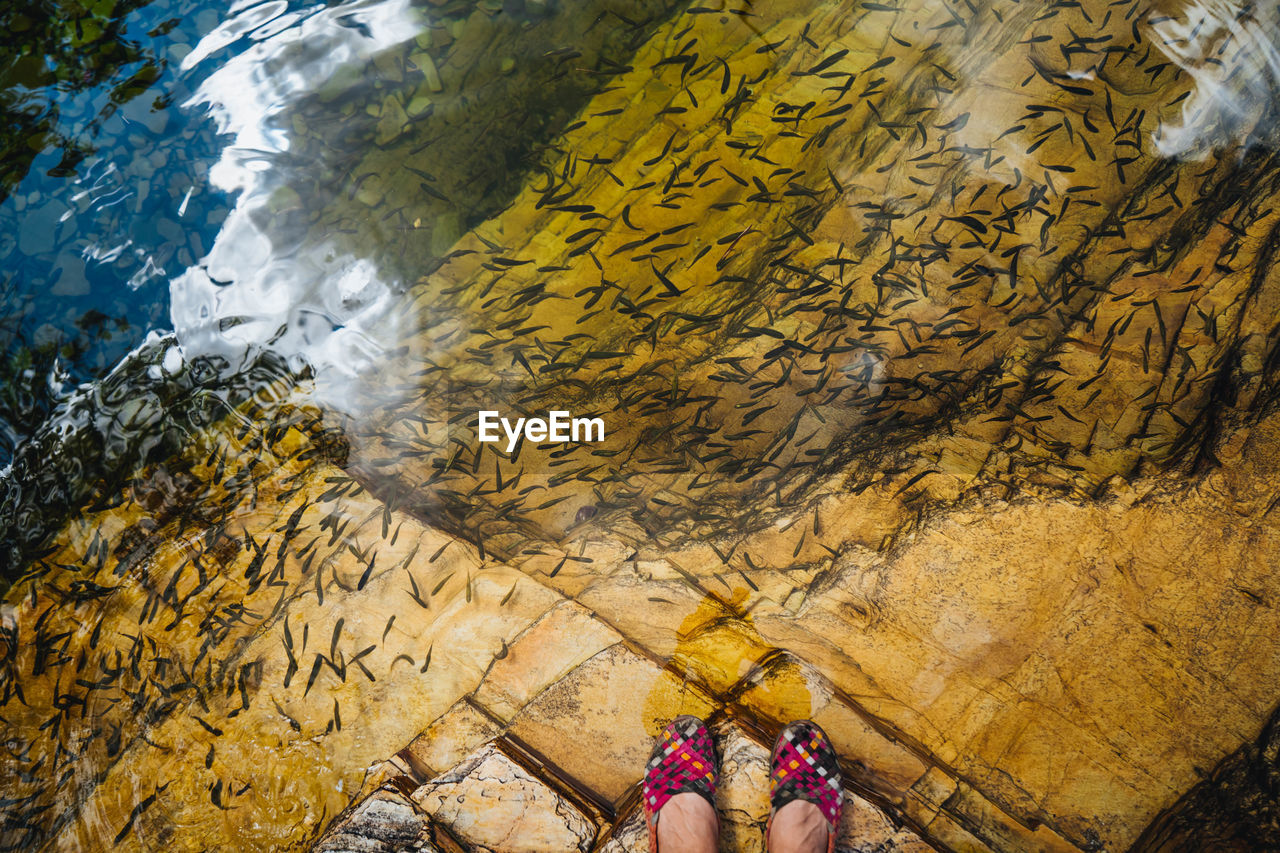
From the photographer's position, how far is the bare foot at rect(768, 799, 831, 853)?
7.00 feet

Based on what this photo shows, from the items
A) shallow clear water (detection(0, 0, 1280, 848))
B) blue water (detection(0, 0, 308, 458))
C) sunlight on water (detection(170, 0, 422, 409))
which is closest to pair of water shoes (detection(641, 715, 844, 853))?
shallow clear water (detection(0, 0, 1280, 848))

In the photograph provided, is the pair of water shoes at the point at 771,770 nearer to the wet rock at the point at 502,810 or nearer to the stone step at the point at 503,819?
the stone step at the point at 503,819

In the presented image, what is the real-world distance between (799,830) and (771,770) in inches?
8.5

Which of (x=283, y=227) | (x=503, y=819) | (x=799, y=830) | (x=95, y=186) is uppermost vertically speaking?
(x=95, y=186)

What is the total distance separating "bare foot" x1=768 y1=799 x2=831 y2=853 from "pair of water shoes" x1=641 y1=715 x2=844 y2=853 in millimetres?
22

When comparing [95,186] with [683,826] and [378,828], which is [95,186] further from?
[683,826]

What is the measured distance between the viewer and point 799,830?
2.16 metres

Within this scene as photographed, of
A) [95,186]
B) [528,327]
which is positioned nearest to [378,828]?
[528,327]

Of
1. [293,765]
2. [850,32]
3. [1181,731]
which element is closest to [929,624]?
[1181,731]

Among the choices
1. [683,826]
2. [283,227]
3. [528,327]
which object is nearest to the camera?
[683,826]

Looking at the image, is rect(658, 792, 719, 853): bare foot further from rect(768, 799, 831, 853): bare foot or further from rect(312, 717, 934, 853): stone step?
rect(768, 799, 831, 853): bare foot

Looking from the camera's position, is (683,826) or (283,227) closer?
(683,826)

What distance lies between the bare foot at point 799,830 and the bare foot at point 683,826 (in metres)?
0.27

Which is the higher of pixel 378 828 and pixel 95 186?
pixel 95 186
